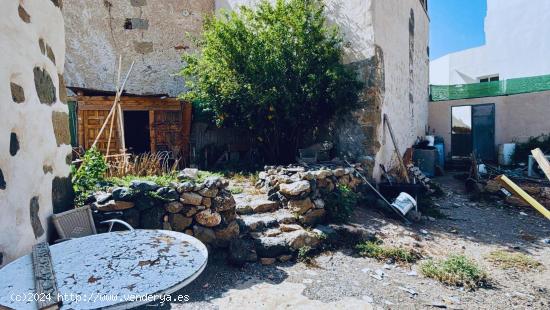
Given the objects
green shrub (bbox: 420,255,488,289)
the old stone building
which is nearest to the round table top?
green shrub (bbox: 420,255,488,289)

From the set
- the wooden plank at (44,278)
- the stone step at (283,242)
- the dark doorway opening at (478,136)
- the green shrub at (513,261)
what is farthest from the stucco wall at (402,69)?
the wooden plank at (44,278)

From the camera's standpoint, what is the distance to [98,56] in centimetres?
875

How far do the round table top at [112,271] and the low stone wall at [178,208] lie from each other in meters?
1.28

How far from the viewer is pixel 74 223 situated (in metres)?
2.76

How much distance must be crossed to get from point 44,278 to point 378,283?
2.99 metres

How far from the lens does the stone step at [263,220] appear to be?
4.15m

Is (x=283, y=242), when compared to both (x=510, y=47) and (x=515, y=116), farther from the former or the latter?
(x=510, y=47)

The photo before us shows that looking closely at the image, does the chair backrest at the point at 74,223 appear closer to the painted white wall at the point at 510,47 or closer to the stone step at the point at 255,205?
the stone step at the point at 255,205

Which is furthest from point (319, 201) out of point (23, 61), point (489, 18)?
point (489, 18)

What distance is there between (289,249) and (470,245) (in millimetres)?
2697

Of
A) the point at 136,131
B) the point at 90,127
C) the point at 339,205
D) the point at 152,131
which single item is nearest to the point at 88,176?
the point at 339,205

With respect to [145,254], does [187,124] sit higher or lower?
higher

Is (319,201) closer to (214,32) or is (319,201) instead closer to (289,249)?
(289,249)

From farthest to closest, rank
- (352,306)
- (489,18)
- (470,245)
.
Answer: (489,18) → (470,245) → (352,306)
